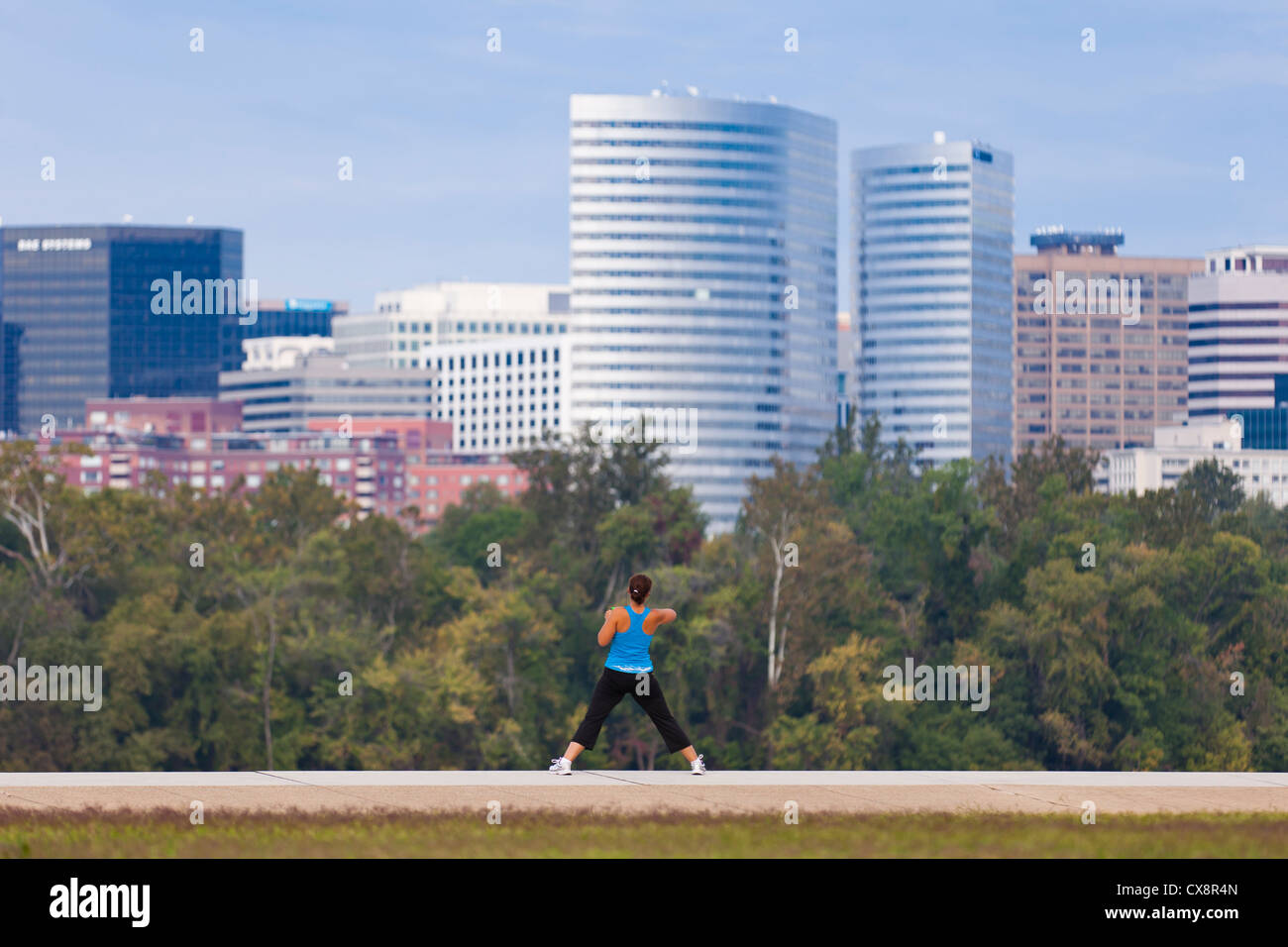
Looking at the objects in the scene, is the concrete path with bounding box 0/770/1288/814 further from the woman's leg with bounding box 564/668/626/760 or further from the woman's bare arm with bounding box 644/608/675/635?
the woman's bare arm with bounding box 644/608/675/635

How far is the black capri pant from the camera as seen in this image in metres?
21.2

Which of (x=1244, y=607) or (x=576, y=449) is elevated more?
(x=576, y=449)

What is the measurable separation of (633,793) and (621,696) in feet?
3.53

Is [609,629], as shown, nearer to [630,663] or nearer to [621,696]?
[630,663]

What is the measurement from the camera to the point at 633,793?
2047 cm

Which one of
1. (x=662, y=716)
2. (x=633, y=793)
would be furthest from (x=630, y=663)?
(x=633, y=793)

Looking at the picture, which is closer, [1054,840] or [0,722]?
[1054,840]

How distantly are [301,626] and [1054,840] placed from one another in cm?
7201

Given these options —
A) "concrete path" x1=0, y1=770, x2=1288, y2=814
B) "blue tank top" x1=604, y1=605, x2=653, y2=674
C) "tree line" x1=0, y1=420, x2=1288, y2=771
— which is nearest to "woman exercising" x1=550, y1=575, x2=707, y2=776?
"blue tank top" x1=604, y1=605, x2=653, y2=674

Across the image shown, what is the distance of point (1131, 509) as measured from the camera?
326ft

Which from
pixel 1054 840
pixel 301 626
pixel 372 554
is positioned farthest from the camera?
pixel 372 554
